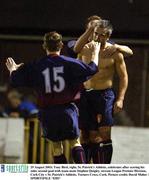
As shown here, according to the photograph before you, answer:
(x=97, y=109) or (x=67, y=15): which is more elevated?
(x=67, y=15)

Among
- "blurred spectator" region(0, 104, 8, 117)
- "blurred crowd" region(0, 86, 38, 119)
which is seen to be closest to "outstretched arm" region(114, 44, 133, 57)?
"blurred crowd" region(0, 86, 38, 119)

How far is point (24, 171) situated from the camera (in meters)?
8.20

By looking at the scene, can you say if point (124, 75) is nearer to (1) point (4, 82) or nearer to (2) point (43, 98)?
(2) point (43, 98)

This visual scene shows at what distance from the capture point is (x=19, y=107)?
9797 millimetres

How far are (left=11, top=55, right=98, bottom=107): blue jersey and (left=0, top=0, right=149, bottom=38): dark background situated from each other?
1.04 meters

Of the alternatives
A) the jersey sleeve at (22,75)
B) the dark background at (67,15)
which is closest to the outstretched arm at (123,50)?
the dark background at (67,15)

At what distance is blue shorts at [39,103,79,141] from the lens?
818 centimetres

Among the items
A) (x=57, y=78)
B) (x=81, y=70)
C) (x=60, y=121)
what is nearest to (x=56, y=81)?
(x=57, y=78)

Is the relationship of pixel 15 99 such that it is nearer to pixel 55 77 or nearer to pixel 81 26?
pixel 81 26

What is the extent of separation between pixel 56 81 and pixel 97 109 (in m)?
0.52

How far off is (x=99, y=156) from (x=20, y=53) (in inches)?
53.3

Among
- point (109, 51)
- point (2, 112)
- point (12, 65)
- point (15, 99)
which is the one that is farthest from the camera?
point (2, 112)

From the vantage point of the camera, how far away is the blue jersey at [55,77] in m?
8.15

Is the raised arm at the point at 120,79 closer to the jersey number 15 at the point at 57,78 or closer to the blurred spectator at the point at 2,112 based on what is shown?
the jersey number 15 at the point at 57,78
